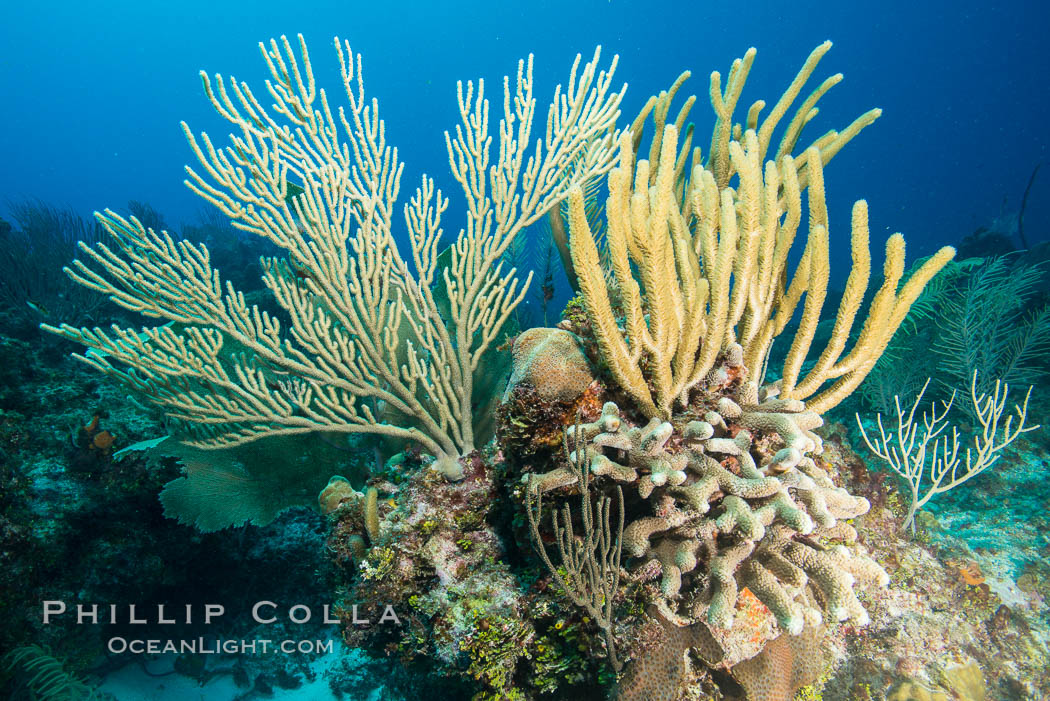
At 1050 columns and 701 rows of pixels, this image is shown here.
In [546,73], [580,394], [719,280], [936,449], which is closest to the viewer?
[719,280]

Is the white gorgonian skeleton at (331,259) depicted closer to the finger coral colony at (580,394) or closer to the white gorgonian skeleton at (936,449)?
the finger coral colony at (580,394)

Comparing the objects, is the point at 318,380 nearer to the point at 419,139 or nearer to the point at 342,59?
the point at 342,59

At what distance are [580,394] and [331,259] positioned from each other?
75.3 inches

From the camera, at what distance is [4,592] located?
4.15 m

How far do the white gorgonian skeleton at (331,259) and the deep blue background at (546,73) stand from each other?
58.4 meters

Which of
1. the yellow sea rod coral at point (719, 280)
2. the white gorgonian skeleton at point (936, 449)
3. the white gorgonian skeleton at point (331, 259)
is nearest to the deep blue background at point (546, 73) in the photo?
the white gorgonian skeleton at point (936, 449)

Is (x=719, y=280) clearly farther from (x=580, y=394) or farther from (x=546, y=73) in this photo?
(x=546, y=73)

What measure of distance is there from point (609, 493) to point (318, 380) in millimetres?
2159

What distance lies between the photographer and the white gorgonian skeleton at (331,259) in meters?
2.95

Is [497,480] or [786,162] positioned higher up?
[786,162]

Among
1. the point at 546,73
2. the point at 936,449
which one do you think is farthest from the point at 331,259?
the point at 546,73

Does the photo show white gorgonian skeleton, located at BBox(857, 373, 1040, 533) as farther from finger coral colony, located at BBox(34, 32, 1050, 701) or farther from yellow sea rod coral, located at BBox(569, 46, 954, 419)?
yellow sea rod coral, located at BBox(569, 46, 954, 419)

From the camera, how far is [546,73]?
88.9 meters

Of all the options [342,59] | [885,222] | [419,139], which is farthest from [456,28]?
[342,59]
